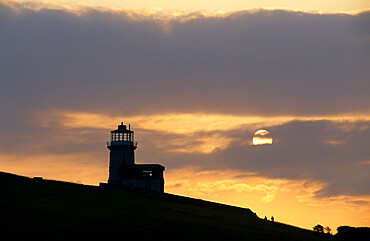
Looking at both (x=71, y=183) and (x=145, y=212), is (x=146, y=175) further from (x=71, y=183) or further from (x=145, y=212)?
(x=145, y=212)

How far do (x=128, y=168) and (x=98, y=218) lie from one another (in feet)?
164

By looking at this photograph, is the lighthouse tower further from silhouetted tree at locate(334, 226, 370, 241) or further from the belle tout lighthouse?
silhouetted tree at locate(334, 226, 370, 241)

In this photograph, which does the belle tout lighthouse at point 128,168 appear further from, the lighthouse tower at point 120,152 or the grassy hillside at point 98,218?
the grassy hillside at point 98,218

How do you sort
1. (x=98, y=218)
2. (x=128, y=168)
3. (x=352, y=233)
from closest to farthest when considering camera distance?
1. (x=98, y=218)
2. (x=352, y=233)
3. (x=128, y=168)

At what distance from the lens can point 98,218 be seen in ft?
208

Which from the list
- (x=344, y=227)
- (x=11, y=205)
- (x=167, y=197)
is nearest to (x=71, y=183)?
(x=167, y=197)

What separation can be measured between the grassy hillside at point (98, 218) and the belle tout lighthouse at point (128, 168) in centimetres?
2121

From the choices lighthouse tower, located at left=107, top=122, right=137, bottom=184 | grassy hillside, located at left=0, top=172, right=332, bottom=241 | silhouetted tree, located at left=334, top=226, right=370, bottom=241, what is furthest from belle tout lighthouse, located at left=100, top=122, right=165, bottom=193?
silhouetted tree, located at left=334, top=226, right=370, bottom=241

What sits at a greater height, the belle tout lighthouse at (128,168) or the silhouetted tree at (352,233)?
the belle tout lighthouse at (128,168)

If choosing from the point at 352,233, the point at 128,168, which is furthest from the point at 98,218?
the point at 128,168

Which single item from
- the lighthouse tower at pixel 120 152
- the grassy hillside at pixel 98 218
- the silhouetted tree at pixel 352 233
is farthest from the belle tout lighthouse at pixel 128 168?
the silhouetted tree at pixel 352 233

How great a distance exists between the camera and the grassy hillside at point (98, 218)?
54.7 meters

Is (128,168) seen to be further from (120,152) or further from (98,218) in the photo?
(98,218)

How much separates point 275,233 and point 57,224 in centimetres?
2386
